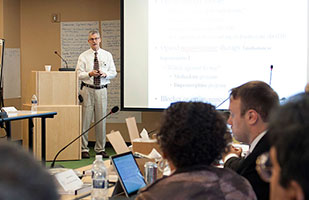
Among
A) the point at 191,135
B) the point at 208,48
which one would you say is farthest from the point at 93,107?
the point at 191,135

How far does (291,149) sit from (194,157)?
91 cm

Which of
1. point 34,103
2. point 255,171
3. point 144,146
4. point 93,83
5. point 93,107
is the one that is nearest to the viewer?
point 255,171

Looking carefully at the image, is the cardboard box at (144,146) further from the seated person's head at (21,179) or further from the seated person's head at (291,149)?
the seated person's head at (21,179)

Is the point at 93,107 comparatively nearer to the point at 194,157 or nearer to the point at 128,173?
the point at 128,173

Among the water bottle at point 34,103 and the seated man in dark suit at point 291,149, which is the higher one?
the seated man in dark suit at point 291,149

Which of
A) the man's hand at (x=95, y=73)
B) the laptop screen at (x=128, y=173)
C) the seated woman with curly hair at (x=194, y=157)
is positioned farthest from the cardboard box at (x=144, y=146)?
the man's hand at (x=95, y=73)

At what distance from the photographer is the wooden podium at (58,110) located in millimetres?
6898

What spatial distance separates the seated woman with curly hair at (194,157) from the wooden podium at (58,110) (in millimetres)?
5315

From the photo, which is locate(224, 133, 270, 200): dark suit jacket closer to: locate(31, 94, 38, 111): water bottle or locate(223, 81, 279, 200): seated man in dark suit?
locate(223, 81, 279, 200): seated man in dark suit

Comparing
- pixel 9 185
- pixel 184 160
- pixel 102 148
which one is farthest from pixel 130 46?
pixel 9 185

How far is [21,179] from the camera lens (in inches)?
21.8

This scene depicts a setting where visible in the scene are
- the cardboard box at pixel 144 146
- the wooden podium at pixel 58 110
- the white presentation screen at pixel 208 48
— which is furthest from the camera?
the wooden podium at pixel 58 110

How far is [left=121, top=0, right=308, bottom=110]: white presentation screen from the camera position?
6094mm

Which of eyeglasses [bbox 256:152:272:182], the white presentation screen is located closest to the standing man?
the white presentation screen
